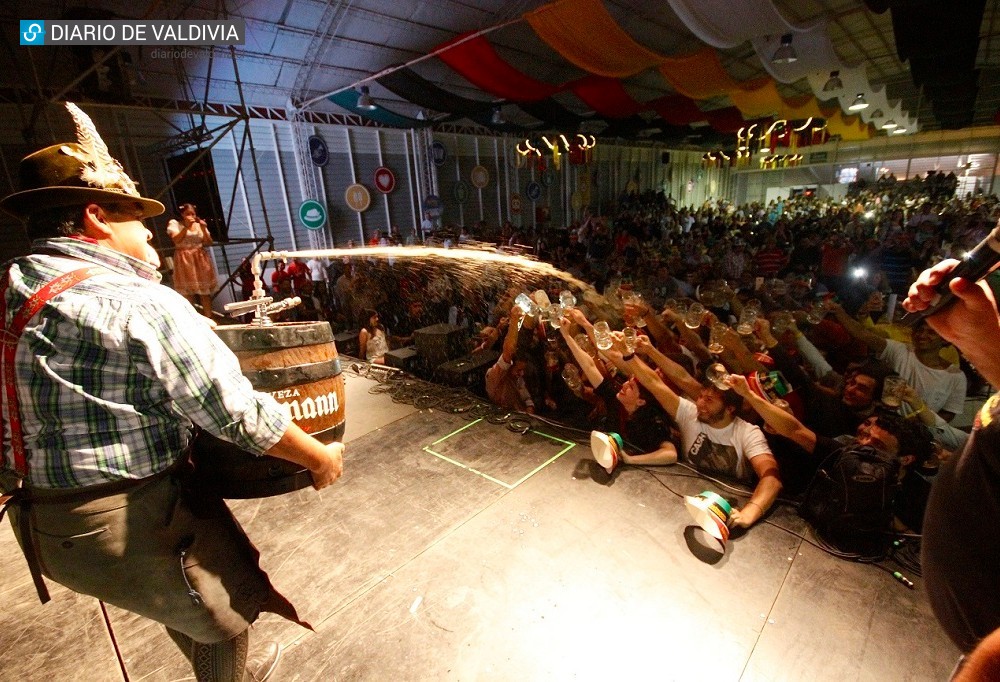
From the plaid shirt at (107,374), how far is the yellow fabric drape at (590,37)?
6.11m

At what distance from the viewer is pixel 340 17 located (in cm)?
889

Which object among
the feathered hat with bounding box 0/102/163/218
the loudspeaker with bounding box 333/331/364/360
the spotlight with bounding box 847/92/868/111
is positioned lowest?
the loudspeaker with bounding box 333/331/364/360

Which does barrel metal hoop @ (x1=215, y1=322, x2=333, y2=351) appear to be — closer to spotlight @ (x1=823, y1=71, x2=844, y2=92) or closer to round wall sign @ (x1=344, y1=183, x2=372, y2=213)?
spotlight @ (x1=823, y1=71, x2=844, y2=92)

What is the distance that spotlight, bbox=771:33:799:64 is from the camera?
7.04 metres

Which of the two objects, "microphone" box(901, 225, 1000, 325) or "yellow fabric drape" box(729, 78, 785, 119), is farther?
"yellow fabric drape" box(729, 78, 785, 119)

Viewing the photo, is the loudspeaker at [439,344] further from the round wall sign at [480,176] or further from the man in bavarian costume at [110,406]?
the round wall sign at [480,176]

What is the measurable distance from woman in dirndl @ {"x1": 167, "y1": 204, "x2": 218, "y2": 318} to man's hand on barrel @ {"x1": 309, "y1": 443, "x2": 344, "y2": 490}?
6.67m

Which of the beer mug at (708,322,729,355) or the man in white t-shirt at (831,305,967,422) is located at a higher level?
the beer mug at (708,322,729,355)

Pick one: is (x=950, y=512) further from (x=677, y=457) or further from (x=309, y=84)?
(x=309, y=84)

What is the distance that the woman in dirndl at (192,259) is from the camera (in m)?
6.66

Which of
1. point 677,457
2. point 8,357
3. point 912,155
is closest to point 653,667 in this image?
point 677,457

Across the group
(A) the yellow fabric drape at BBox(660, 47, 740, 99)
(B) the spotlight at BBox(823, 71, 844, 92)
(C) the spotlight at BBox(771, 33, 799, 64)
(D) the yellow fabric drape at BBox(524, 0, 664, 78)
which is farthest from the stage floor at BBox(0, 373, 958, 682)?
(B) the spotlight at BBox(823, 71, 844, 92)

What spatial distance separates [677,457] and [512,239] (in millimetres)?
9777

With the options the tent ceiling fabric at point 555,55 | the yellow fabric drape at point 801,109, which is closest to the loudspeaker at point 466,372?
the tent ceiling fabric at point 555,55
